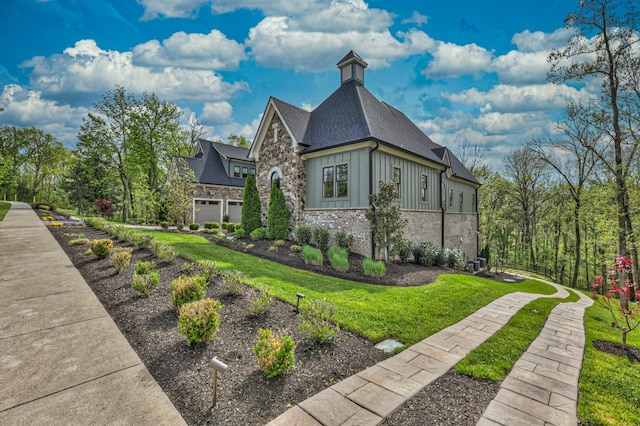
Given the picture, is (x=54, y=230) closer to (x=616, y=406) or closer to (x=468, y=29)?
(x=616, y=406)

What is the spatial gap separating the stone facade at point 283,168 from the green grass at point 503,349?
9667 millimetres

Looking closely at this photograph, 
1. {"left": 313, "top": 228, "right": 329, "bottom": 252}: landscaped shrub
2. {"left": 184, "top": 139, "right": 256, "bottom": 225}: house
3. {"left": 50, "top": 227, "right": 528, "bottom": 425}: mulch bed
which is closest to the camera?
{"left": 50, "top": 227, "right": 528, "bottom": 425}: mulch bed

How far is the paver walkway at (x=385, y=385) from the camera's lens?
102 inches

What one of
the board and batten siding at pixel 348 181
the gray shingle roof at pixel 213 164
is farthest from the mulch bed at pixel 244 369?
the gray shingle roof at pixel 213 164

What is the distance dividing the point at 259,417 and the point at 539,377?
367cm

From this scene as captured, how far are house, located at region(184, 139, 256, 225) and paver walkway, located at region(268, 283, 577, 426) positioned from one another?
19980mm

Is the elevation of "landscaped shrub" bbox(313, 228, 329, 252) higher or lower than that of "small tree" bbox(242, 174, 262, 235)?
lower

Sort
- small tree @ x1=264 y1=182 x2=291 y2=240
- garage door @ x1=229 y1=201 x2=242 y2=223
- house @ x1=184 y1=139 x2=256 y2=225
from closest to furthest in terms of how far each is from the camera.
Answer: small tree @ x1=264 y1=182 x2=291 y2=240 → house @ x1=184 y1=139 x2=256 y2=225 → garage door @ x1=229 y1=201 x2=242 y2=223

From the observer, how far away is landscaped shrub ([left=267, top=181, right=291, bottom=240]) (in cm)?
1333

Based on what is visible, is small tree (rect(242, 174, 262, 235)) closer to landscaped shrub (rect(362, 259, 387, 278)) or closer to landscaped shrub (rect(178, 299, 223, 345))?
landscaped shrub (rect(362, 259, 387, 278))

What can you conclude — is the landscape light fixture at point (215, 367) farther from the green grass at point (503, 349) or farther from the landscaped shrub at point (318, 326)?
the green grass at point (503, 349)

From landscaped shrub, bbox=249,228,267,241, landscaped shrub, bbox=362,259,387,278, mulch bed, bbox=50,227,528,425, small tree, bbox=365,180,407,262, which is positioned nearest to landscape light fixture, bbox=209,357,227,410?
mulch bed, bbox=50,227,528,425

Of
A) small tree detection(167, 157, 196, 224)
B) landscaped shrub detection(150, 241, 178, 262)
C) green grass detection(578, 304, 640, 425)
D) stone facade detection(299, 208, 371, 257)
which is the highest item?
small tree detection(167, 157, 196, 224)

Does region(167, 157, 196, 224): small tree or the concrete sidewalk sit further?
region(167, 157, 196, 224): small tree
